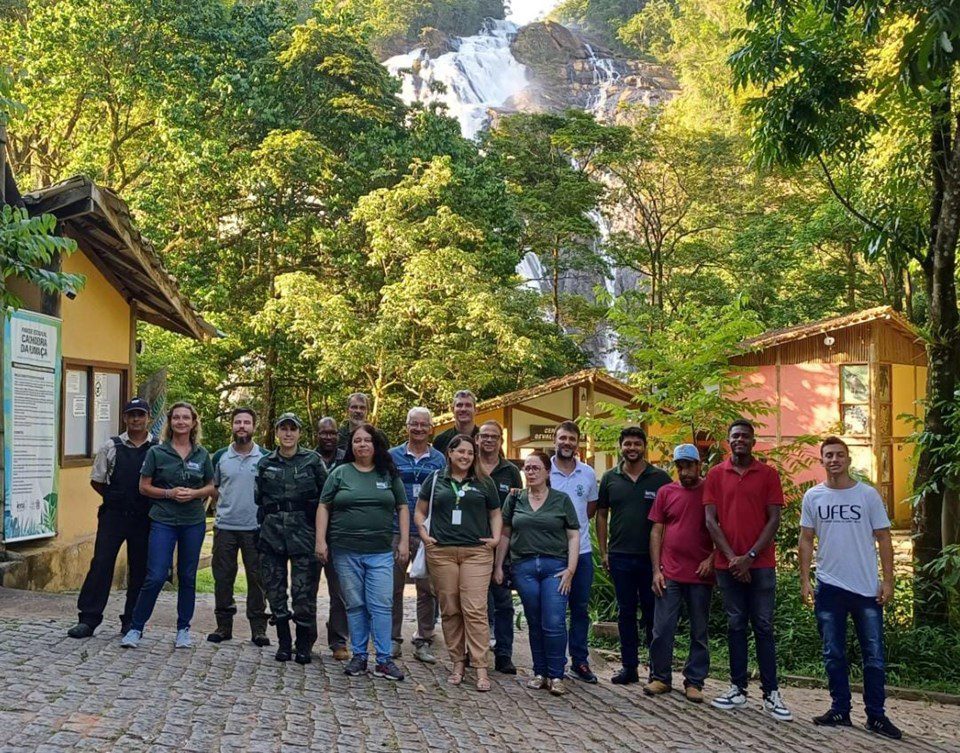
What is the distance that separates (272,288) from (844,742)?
2215cm

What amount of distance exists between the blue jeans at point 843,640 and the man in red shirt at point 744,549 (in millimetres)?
333

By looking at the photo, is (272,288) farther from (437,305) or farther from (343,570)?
(343,570)

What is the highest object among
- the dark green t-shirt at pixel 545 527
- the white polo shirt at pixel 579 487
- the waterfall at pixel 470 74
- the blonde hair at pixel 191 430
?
the waterfall at pixel 470 74

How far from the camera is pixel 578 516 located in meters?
7.90

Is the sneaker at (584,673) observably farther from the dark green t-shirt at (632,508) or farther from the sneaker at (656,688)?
the dark green t-shirt at (632,508)

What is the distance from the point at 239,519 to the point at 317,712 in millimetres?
2173

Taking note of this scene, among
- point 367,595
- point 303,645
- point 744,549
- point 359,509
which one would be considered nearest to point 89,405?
point 303,645

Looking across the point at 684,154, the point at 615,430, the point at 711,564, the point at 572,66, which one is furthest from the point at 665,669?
the point at 572,66

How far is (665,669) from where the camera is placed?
24.9 feet

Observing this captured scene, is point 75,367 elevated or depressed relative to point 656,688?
elevated

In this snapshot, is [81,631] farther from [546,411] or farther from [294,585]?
[546,411]

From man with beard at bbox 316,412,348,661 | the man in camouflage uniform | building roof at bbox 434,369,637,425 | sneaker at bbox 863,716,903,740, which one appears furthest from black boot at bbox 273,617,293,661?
building roof at bbox 434,369,637,425

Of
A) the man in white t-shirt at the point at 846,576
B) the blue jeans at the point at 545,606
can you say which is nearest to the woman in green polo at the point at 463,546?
the blue jeans at the point at 545,606

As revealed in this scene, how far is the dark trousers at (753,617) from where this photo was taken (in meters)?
7.21
